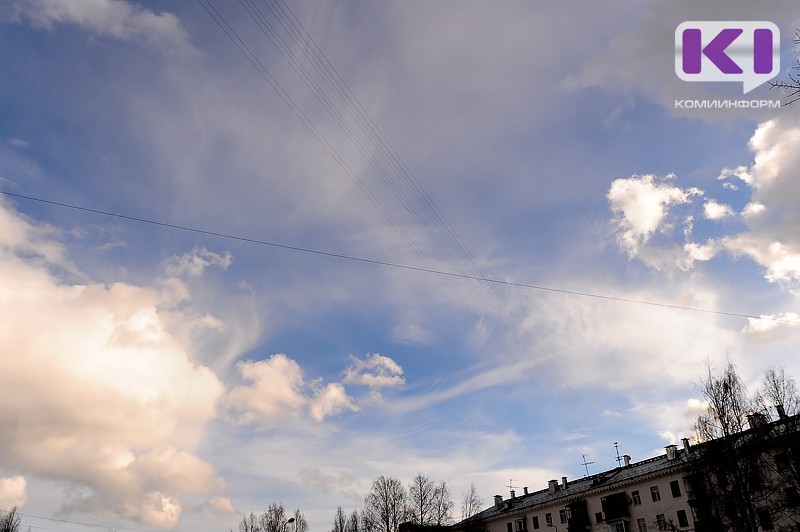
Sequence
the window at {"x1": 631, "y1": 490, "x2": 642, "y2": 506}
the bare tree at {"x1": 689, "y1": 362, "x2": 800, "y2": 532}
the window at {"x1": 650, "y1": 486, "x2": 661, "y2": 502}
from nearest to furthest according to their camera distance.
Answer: the bare tree at {"x1": 689, "y1": 362, "x2": 800, "y2": 532}
the window at {"x1": 650, "y1": 486, "x2": 661, "y2": 502}
the window at {"x1": 631, "y1": 490, "x2": 642, "y2": 506}

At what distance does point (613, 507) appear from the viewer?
211 ft

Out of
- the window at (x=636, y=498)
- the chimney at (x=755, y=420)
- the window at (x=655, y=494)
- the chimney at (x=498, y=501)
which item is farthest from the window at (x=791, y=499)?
the chimney at (x=498, y=501)

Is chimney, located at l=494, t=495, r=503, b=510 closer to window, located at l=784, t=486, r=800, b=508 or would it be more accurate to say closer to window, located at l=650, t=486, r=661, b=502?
window, located at l=650, t=486, r=661, b=502

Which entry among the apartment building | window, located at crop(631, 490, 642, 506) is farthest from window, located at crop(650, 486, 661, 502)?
window, located at crop(631, 490, 642, 506)

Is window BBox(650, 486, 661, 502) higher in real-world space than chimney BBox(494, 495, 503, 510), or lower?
lower

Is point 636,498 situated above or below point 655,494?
below

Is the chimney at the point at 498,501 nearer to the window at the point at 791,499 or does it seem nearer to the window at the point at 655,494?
the window at the point at 655,494

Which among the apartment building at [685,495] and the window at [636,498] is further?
the window at [636,498]

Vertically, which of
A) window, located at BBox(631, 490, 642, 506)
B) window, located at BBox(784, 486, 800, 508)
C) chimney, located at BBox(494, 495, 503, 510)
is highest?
chimney, located at BBox(494, 495, 503, 510)

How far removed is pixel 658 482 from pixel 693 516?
5.27 m

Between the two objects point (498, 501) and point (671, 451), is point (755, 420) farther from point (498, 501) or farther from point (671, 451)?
point (498, 501)

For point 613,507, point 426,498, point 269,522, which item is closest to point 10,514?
point 269,522

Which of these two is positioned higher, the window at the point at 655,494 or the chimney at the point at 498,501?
the chimney at the point at 498,501

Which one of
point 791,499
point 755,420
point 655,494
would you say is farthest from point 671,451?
point 755,420
